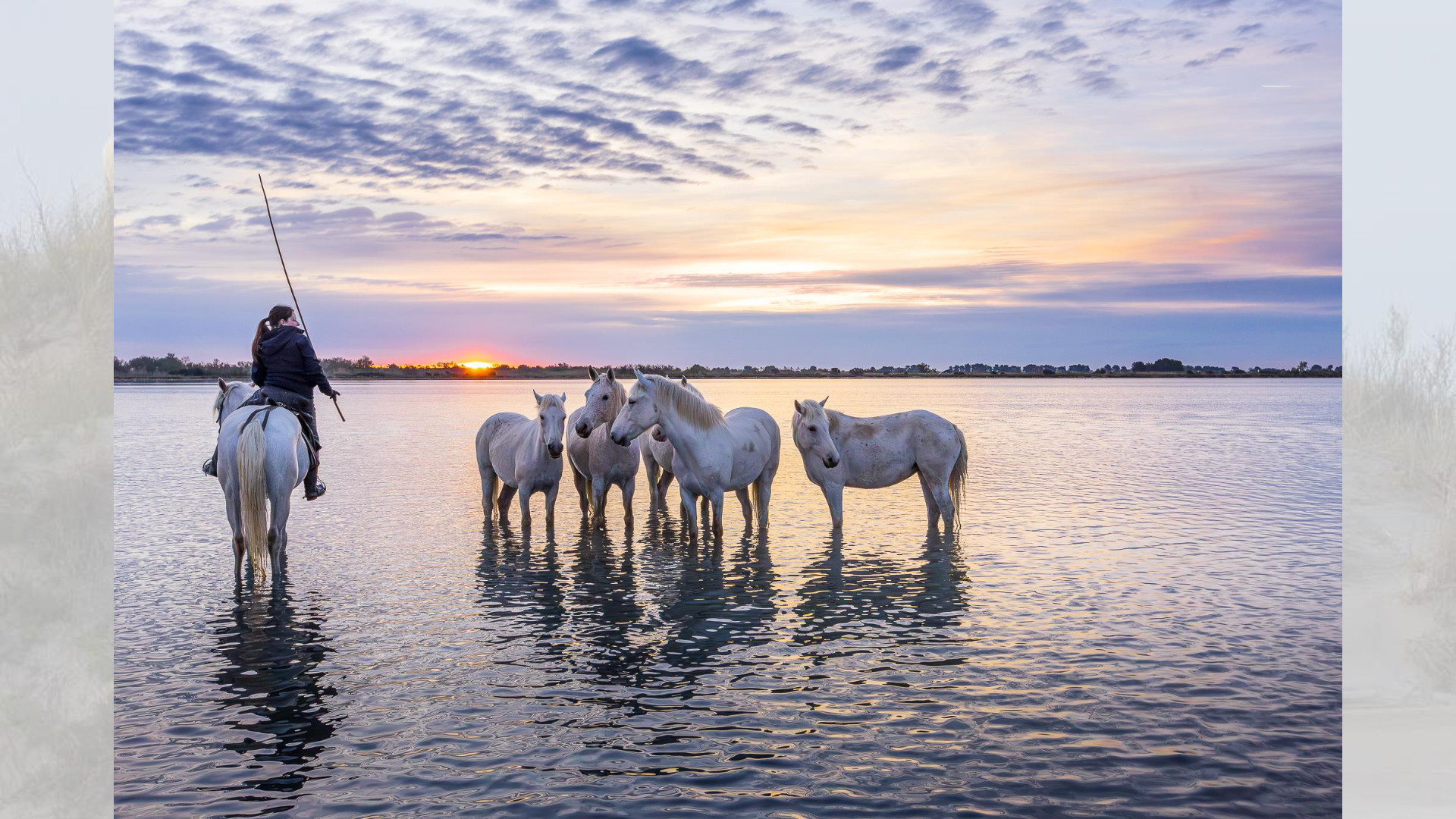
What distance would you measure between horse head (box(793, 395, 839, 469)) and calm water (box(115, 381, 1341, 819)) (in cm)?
136

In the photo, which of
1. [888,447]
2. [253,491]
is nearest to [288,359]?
[253,491]

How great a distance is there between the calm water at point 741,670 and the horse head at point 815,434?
53.7 inches

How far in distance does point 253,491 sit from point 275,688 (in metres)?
3.62

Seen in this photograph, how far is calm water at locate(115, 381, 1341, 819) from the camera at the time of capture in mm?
5617

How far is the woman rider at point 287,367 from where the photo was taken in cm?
1174

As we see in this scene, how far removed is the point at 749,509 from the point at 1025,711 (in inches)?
319

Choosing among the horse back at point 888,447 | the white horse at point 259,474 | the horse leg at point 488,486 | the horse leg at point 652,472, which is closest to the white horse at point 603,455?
the horse leg at point 652,472

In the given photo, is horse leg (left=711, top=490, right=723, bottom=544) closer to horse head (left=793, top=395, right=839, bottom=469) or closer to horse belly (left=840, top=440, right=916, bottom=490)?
horse head (left=793, top=395, right=839, bottom=469)

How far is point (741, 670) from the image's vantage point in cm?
777

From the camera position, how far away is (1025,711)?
22.2 feet

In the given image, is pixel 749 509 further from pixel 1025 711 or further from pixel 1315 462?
pixel 1315 462

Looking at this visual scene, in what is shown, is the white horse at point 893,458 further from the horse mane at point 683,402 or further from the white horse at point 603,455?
the white horse at point 603,455
